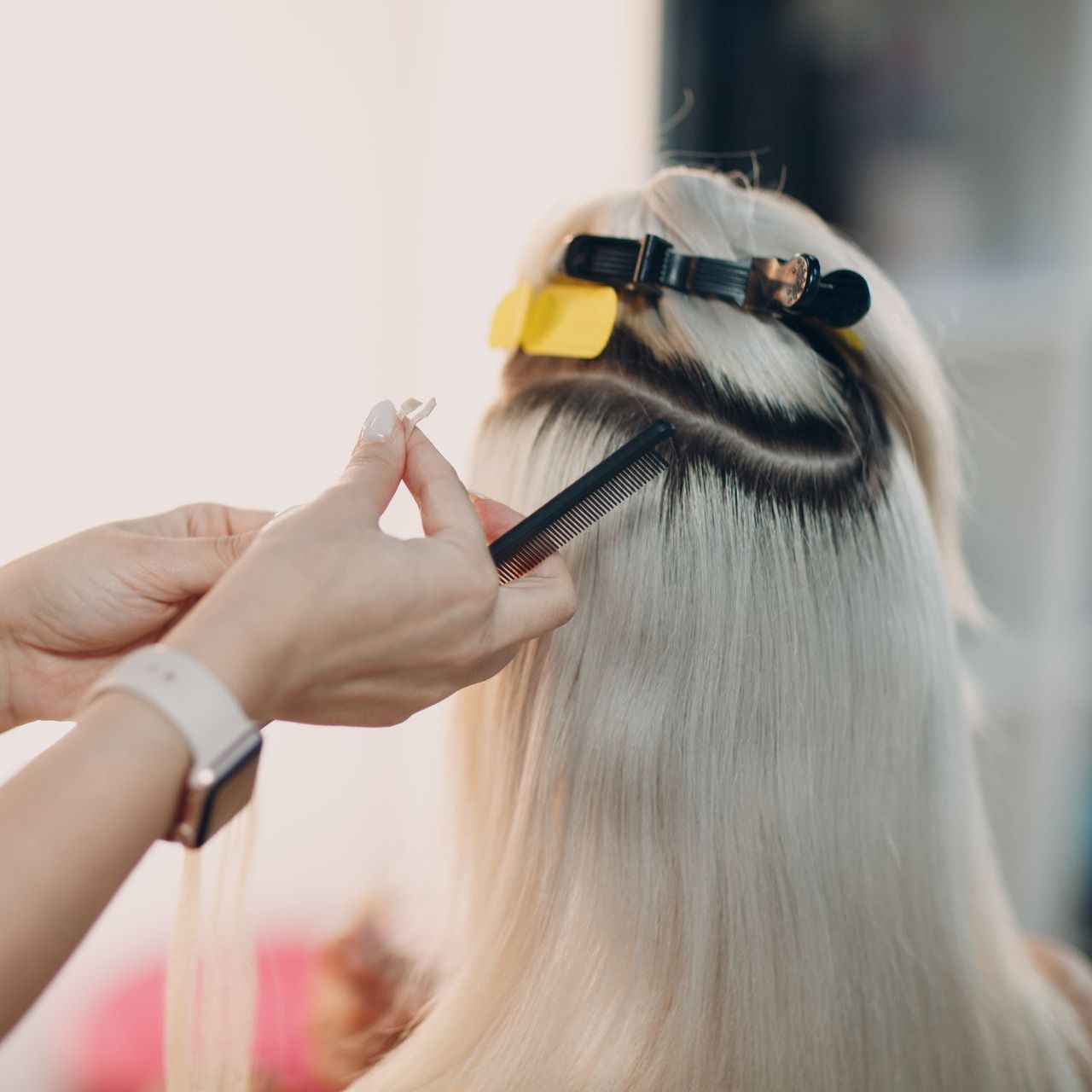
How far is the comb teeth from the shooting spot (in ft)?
1.72

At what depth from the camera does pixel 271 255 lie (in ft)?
3.69

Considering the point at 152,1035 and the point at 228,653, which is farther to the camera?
the point at 152,1035


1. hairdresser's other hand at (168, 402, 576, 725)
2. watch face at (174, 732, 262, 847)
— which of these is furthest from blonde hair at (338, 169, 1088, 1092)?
watch face at (174, 732, 262, 847)

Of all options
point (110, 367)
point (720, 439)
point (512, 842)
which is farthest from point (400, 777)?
point (720, 439)

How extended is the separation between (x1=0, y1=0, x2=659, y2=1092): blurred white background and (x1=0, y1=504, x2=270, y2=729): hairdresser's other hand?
0.28 m

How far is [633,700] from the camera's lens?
60 centimetres

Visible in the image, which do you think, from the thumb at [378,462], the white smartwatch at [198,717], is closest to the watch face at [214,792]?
the white smartwatch at [198,717]

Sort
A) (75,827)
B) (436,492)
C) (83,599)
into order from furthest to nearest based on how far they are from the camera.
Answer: (83,599) → (436,492) → (75,827)

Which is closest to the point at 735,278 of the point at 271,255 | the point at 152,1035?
the point at 271,255

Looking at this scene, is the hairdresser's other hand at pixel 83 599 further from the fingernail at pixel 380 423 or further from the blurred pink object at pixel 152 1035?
the blurred pink object at pixel 152 1035

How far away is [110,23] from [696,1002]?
1.01 metres

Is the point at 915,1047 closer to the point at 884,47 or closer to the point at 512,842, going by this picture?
the point at 512,842

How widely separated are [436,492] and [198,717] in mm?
165

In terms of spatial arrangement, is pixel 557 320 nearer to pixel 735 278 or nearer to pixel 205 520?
pixel 735 278
